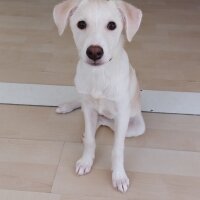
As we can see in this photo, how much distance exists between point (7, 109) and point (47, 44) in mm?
777

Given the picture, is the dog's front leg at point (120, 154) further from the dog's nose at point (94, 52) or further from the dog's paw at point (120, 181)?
the dog's nose at point (94, 52)

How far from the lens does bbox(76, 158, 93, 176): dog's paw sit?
1.33 metres

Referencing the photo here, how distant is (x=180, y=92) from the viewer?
1.80 metres

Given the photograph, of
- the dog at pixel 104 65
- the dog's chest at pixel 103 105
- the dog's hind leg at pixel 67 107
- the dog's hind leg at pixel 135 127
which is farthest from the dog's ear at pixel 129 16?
the dog's hind leg at pixel 67 107

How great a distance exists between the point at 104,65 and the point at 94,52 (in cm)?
13

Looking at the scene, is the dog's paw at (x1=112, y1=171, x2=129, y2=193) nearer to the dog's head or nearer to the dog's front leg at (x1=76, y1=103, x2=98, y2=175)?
the dog's front leg at (x1=76, y1=103, x2=98, y2=175)

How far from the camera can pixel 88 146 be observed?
1354 mm

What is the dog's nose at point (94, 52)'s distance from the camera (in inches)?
40.1

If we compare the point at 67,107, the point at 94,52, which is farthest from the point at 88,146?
the point at 94,52

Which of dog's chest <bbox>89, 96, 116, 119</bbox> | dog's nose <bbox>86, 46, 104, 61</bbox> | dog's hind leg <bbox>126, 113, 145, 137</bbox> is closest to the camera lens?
dog's nose <bbox>86, 46, 104, 61</bbox>

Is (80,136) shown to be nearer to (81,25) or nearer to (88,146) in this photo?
(88,146)

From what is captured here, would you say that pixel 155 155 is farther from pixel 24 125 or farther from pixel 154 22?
pixel 154 22

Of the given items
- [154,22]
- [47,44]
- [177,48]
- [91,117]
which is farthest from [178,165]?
[154,22]

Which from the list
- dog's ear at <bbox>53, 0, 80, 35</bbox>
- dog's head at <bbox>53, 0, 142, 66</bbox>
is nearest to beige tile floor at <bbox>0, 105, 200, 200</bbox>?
dog's head at <bbox>53, 0, 142, 66</bbox>
